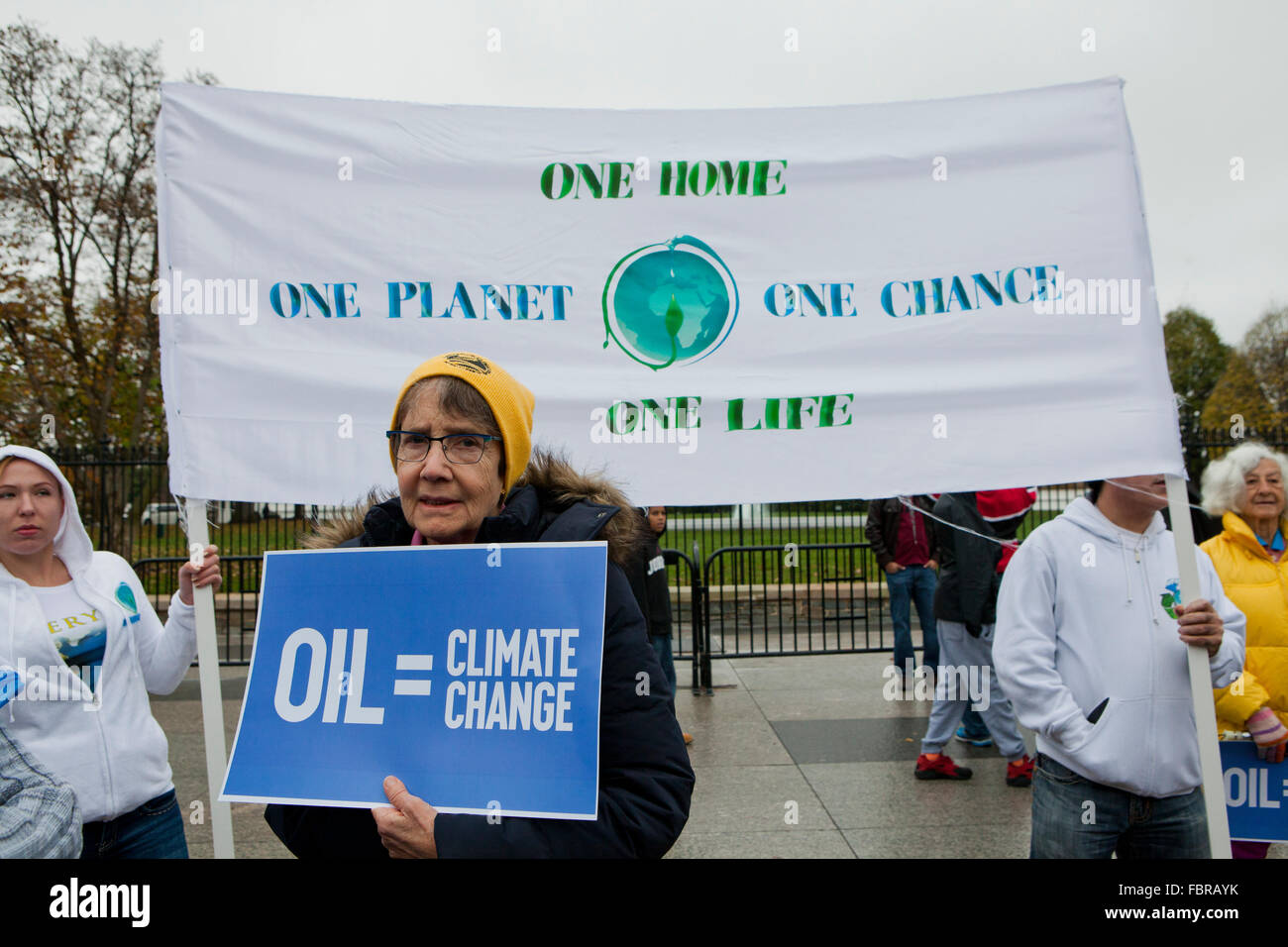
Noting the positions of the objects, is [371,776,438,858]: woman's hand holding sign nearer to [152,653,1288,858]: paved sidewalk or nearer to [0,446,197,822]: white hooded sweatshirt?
[0,446,197,822]: white hooded sweatshirt

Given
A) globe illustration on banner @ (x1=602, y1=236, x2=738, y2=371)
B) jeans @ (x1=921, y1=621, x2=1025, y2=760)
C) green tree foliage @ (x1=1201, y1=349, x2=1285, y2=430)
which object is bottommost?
jeans @ (x1=921, y1=621, x2=1025, y2=760)

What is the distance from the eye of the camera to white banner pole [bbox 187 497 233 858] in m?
2.21

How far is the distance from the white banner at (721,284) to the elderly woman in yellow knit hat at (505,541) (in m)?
0.76

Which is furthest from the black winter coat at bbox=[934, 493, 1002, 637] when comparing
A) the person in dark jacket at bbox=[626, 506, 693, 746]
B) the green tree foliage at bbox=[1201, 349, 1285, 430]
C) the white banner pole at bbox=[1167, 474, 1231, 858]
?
the green tree foliage at bbox=[1201, 349, 1285, 430]

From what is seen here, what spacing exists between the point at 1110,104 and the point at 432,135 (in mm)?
2057

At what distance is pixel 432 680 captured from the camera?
6.16ft

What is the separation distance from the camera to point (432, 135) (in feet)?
9.25

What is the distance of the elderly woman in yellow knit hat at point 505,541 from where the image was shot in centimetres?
169

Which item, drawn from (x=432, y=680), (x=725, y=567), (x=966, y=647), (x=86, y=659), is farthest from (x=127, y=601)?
(x=725, y=567)

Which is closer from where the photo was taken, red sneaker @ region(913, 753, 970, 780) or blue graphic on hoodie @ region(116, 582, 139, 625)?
blue graphic on hoodie @ region(116, 582, 139, 625)

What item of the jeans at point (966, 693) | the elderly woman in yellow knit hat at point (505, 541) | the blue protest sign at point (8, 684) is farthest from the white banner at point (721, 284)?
the jeans at point (966, 693)

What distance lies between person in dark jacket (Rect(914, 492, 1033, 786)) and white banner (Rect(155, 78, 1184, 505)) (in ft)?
10.8

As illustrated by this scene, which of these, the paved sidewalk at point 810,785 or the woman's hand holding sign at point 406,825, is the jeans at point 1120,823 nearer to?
the paved sidewalk at point 810,785

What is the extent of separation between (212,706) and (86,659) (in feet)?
2.86
